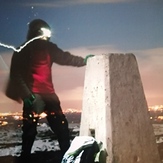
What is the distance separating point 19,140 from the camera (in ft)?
11.7

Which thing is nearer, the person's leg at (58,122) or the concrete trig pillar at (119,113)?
the concrete trig pillar at (119,113)

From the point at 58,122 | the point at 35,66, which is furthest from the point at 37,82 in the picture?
the point at 58,122

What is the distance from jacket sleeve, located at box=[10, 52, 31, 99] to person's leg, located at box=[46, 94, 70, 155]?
338 millimetres

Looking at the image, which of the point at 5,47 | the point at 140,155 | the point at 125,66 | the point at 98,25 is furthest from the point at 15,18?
the point at 140,155

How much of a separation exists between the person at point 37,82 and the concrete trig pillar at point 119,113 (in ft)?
1.51

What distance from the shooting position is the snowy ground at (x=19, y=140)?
3.55 metres

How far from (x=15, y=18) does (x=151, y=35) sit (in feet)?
6.54

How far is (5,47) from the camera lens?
3666 millimetres

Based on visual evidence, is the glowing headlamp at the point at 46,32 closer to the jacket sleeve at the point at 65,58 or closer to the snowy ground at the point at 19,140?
the jacket sleeve at the point at 65,58

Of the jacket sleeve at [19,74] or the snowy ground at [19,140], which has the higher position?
the jacket sleeve at [19,74]

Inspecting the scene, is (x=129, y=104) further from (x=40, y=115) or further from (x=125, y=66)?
(x=40, y=115)

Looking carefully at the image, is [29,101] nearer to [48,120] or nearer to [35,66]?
[48,120]

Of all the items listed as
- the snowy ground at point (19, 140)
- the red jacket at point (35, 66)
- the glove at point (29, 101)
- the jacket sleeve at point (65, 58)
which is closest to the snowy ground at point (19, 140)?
the snowy ground at point (19, 140)

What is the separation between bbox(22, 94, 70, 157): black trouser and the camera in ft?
11.6
